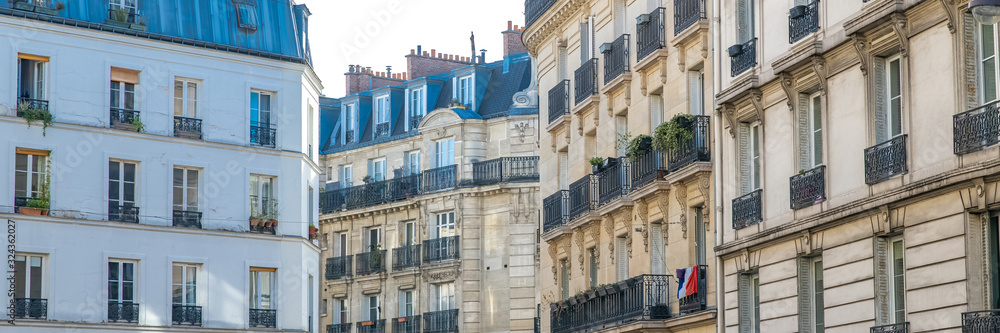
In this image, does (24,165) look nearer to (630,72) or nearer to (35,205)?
(35,205)

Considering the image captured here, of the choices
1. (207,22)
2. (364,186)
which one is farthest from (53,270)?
(364,186)

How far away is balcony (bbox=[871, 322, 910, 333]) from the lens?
21766 mm

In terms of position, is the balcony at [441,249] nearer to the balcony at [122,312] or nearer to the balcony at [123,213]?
the balcony at [123,213]

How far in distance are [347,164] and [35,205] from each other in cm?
3267

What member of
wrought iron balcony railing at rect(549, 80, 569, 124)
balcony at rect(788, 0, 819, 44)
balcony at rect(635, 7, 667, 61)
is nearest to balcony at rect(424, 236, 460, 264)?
wrought iron balcony railing at rect(549, 80, 569, 124)

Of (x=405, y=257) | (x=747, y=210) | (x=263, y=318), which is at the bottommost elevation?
(x=263, y=318)

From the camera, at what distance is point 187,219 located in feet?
140

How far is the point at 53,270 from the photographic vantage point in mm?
39938

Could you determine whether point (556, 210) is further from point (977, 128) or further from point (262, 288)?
point (977, 128)

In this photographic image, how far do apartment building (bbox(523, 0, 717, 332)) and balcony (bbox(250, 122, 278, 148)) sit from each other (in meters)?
8.11

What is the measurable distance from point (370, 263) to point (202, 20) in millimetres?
26352

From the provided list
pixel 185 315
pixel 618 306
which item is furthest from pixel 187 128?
pixel 618 306

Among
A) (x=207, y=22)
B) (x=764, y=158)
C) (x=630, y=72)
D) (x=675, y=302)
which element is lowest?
(x=675, y=302)

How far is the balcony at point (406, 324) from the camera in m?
66.2
